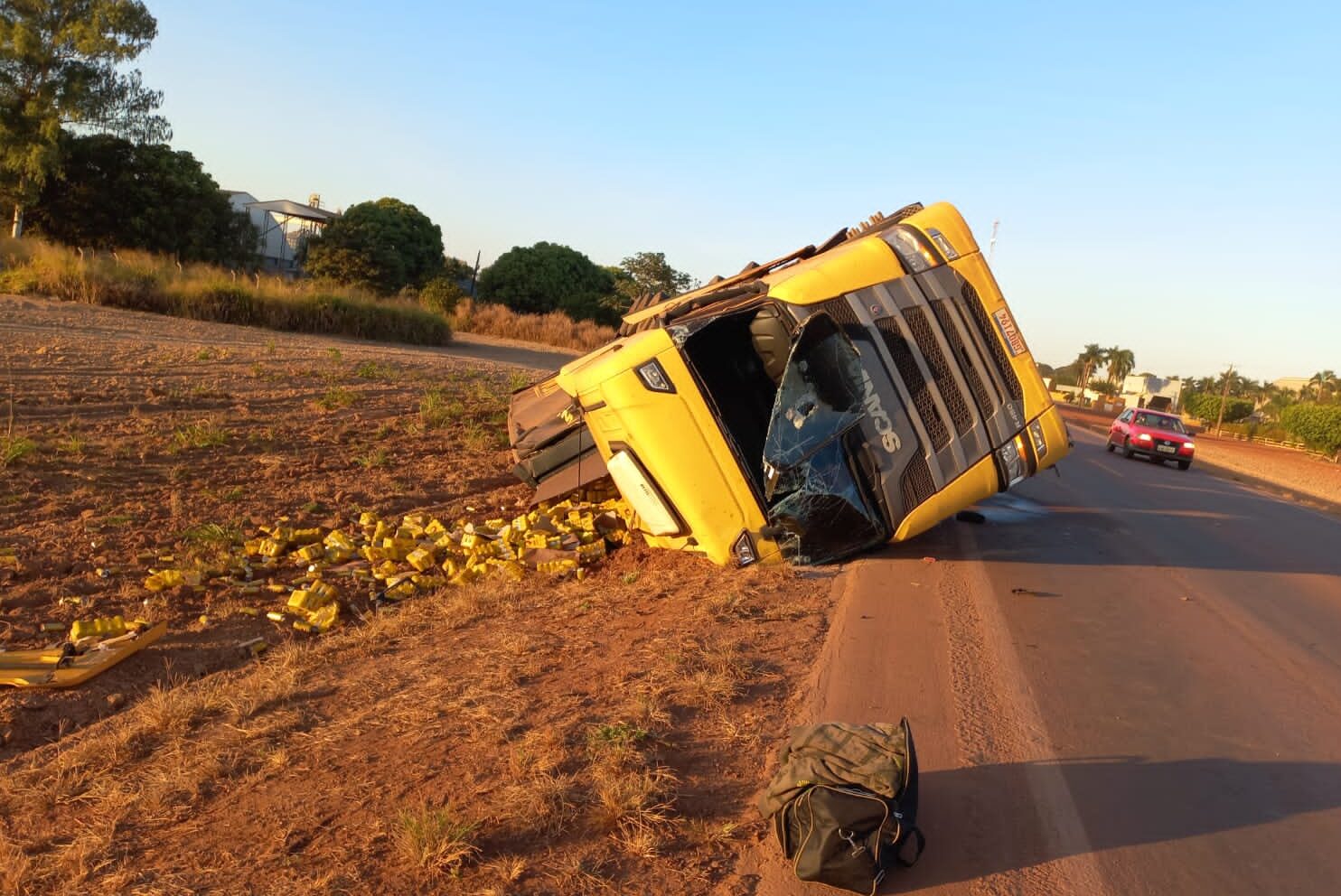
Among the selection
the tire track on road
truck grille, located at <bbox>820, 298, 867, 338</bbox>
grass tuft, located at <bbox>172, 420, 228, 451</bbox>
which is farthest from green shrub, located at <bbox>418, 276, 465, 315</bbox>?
the tire track on road

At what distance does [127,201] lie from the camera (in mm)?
33719

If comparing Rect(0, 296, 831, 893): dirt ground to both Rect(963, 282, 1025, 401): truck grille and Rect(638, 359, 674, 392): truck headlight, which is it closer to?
Rect(638, 359, 674, 392): truck headlight

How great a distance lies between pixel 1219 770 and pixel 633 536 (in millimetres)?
5336

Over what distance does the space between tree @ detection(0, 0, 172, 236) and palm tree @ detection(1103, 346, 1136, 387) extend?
353 feet

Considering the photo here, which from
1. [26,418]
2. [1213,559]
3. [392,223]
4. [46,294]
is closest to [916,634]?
[1213,559]

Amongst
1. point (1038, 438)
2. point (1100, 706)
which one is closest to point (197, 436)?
point (1038, 438)

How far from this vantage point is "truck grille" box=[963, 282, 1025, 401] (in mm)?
7938

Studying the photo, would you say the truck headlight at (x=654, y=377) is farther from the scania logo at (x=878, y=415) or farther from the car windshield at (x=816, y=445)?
the scania logo at (x=878, y=415)

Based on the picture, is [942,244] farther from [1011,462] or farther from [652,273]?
[652,273]

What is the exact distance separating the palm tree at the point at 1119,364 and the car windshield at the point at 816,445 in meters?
116

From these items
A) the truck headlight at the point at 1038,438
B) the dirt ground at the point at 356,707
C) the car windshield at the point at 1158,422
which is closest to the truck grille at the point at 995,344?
the truck headlight at the point at 1038,438

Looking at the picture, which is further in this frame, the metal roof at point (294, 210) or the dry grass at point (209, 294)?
the metal roof at point (294, 210)

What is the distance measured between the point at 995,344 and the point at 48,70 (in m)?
→ 33.4

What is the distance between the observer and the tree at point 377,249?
40469 mm
